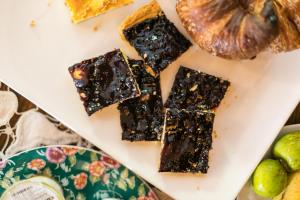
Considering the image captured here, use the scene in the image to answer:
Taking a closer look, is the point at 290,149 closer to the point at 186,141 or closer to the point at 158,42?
the point at 186,141

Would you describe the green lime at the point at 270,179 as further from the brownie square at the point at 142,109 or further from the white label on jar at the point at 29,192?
the white label on jar at the point at 29,192

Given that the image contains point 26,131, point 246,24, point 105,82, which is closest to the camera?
point 246,24

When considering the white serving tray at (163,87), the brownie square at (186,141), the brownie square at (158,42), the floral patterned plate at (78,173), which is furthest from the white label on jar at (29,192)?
the brownie square at (158,42)

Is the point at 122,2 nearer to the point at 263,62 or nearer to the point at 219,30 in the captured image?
the point at 219,30

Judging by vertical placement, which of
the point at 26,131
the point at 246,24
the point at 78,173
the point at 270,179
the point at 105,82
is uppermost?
the point at 246,24

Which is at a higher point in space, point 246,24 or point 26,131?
point 246,24

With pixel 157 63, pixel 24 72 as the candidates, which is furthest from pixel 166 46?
pixel 24 72

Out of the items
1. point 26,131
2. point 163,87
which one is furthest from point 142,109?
point 26,131
